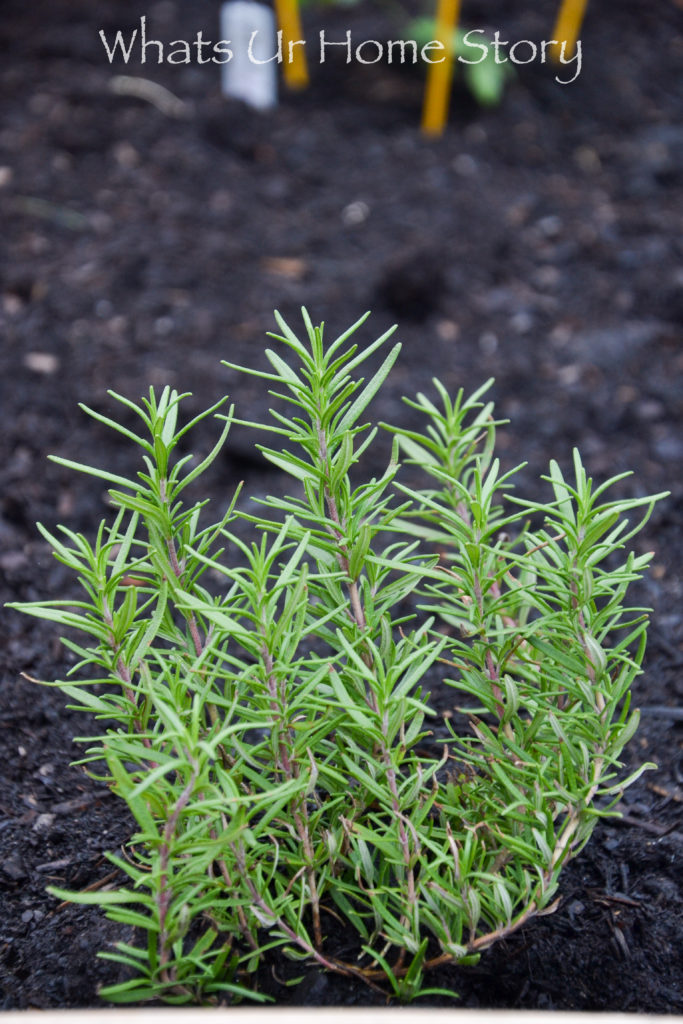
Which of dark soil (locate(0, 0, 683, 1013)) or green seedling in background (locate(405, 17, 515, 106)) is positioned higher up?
green seedling in background (locate(405, 17, 515, 106))

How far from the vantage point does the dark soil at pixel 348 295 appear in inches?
49.2

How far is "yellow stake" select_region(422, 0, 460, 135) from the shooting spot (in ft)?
10.7

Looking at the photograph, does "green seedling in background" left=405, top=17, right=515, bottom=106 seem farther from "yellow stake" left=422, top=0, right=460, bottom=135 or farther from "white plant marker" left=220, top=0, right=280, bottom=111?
"white plant marker" left=220, top=0, right=280, bottom=111

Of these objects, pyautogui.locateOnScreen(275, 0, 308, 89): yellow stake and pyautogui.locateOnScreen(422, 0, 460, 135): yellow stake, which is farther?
pyautogui.locateOnScreen(275, 0, 308, 89): yellow stake

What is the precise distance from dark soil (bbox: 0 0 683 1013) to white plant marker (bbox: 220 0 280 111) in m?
0.08

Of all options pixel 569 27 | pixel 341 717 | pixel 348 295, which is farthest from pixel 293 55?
pixel 341 717

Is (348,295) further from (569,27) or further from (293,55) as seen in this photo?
(569,27)

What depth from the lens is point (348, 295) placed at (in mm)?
2762

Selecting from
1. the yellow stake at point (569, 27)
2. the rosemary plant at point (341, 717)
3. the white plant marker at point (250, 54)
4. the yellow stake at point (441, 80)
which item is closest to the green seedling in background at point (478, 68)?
the yellow stake at point (441, 80)

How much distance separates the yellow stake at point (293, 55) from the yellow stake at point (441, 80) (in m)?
0.51

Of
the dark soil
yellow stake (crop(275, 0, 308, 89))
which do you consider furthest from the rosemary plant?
yellow stake (crop(275, 0, 308, 89))

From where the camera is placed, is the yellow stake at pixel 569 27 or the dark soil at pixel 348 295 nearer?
the dark soil at pixel 348 295

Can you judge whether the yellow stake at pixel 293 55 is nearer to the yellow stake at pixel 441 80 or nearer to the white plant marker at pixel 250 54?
the white plant marker at pixel 250 54

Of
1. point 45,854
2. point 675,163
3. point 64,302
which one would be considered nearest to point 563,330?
point 675,163
